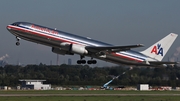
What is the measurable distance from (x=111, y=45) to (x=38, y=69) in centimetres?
7916

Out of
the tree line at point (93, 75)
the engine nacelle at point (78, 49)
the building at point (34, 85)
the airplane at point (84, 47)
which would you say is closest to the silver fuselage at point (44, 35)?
the airplane at point (84, 47)

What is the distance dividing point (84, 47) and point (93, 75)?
181 feet

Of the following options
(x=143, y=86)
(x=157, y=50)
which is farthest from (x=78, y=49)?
(x=143, y=86)

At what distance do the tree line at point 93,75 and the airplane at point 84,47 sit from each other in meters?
20.2

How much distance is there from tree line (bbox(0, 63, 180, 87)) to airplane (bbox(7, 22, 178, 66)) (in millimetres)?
20172

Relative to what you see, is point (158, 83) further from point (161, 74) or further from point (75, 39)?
point (75, 39)

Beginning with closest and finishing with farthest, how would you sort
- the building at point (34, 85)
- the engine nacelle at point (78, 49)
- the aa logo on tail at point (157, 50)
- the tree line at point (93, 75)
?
1. the engine nacelle at point (78, 49)
2. the aa logo on tail at point (157, 50)
3. the tree line at point (93, 75)
4. the building at point (34, 85)

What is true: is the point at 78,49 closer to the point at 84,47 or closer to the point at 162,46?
the point at 84,47

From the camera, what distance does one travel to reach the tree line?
90.1 metres

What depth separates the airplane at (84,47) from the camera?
2265 inches

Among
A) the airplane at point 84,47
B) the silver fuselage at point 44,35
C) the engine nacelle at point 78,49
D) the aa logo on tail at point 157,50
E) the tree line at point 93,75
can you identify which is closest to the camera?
the silver fuselage at point 44,35

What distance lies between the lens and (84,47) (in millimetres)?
60625

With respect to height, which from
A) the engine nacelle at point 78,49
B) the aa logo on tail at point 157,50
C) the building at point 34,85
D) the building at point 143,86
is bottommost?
the building at point 143,86

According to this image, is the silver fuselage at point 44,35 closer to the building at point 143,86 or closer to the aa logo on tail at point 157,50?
the aa logo on tail at point 157,50
